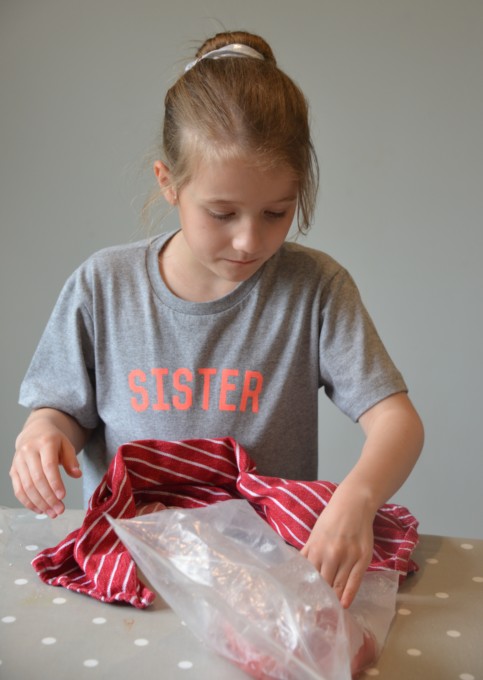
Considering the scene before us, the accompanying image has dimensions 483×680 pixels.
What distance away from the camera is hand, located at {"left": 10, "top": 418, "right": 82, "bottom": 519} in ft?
2.36

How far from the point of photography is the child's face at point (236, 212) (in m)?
0.78

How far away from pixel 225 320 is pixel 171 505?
25 centimetres

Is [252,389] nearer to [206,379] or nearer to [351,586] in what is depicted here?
[206,379]

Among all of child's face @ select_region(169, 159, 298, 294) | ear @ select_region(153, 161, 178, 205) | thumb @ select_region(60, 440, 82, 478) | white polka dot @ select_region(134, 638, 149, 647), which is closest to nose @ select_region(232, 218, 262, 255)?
child's face @ select_region(169, 159, 298, 294)

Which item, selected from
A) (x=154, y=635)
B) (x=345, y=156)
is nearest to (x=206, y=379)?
(x=154, y=635)

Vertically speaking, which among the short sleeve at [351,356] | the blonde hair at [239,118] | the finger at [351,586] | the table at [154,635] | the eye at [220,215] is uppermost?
the blonde hair at [239,118]

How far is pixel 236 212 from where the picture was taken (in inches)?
31.5

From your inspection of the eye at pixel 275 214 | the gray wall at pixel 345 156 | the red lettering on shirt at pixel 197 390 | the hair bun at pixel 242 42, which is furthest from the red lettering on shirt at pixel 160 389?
the gray wall at pixel 345 156

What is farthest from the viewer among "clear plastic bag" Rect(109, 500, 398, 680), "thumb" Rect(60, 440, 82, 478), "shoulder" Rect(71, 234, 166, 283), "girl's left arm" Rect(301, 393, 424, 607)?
"shoulder" Rect(71, 234, 166, 283)

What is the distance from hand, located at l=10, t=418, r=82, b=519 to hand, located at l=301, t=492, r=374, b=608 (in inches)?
8.2

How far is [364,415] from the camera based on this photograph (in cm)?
87

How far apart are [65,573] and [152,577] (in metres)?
0.15

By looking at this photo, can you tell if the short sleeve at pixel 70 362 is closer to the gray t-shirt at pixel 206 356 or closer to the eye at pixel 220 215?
the gray t-shirt at pixel 206 356

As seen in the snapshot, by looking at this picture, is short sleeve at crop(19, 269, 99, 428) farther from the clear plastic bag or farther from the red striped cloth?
the clear plastic bag
